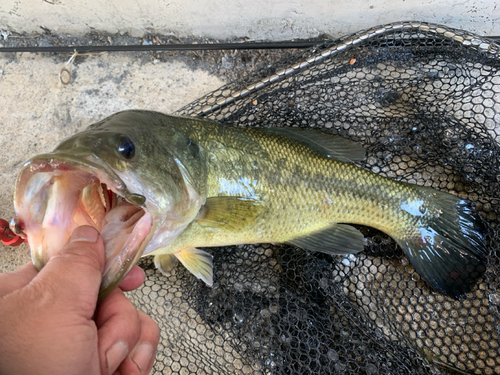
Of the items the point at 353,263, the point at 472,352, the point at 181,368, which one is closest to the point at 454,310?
the point at 472,352

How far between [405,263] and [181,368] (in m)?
1.54

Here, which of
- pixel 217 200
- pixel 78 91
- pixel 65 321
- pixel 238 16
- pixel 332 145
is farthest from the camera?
pixel 78 91

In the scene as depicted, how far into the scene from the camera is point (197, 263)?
1678mm

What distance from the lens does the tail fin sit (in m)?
1.73

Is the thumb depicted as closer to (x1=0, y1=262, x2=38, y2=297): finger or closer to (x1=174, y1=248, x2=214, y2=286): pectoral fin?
(x1=0, y1=262, x2=38, y2=297): finger

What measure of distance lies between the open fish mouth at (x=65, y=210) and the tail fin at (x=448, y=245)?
5.03 feet

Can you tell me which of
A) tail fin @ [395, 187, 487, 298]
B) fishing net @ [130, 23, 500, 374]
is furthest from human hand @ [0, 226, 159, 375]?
tail fin @ [395, 187, 487, 298]

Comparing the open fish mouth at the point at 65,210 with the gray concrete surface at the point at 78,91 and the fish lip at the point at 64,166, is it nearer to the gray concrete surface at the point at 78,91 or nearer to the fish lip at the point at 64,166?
the fish lip at the point at 64,166

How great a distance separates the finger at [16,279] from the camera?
33.7 inches

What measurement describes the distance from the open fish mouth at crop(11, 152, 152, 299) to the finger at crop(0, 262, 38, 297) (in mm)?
25

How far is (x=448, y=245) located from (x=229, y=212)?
4.24ft

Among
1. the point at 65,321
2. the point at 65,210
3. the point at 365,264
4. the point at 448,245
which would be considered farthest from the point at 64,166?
the point at 448,245

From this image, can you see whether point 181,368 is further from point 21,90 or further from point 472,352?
point 21,90

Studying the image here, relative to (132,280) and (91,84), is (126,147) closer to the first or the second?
(132,280)
